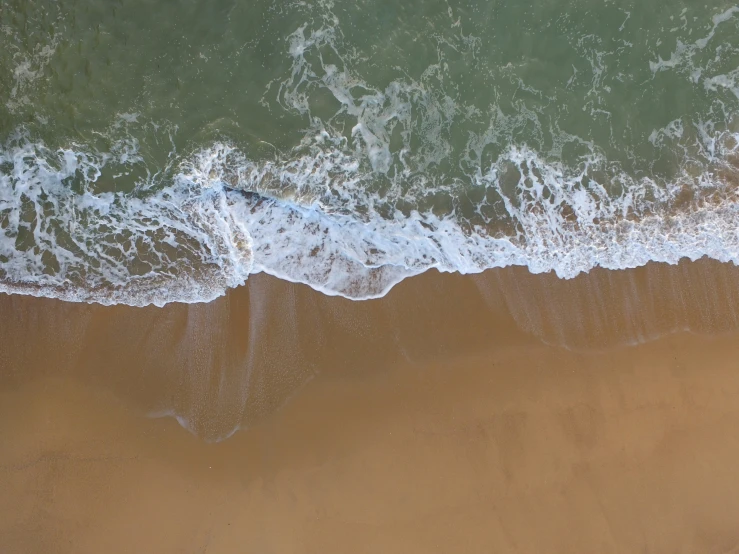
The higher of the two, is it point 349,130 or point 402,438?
point 349,130

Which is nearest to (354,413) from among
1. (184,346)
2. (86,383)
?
(184,346)

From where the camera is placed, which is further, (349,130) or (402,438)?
(349,130)

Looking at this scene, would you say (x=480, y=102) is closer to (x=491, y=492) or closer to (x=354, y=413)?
(x=354, y=413)

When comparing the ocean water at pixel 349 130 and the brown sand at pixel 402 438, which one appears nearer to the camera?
the brown sand at pixel 402 438

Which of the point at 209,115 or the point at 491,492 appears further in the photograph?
the point at 209,115

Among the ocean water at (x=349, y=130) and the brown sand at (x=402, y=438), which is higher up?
the ocean water at (x=349, y=130)
